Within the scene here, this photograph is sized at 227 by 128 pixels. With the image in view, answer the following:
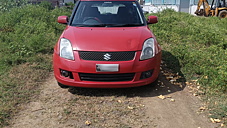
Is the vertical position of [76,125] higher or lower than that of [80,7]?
lower

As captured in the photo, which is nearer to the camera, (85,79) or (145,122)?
(145,122)

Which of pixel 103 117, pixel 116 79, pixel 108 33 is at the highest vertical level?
pixel 108 33

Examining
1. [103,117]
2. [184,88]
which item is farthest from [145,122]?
[184,88]

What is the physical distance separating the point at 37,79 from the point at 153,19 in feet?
9.08

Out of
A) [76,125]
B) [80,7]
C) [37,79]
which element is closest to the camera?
[76,125]

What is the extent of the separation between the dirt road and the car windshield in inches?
52.6

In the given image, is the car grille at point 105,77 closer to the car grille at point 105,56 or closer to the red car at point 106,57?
the red car at point 106,57

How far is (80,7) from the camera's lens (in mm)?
5211

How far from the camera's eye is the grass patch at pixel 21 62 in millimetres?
3982

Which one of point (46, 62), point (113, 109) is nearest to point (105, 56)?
point (113, 109)

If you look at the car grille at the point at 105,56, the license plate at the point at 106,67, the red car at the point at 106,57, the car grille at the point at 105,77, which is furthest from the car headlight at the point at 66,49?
the license plate at the point at 106,67

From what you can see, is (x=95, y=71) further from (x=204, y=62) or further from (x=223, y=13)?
(x=223, y=13)

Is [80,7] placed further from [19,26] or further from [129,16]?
[19,26]

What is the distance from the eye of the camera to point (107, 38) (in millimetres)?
4031
